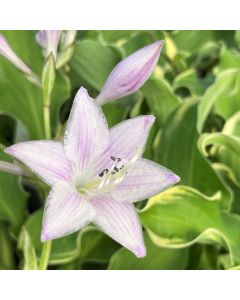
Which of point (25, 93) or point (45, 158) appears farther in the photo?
point (25, 93)

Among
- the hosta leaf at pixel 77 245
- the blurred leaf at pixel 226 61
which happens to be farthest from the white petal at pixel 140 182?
the blurred leaf at pixel 226 61

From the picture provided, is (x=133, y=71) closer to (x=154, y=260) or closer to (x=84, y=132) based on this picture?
(x=84, y=132)

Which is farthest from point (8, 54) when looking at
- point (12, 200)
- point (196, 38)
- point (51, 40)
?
point (196, 38)

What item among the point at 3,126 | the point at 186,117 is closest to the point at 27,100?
the point at 3,126

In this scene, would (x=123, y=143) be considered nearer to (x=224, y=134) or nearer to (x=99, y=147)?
(x=99, y=147)

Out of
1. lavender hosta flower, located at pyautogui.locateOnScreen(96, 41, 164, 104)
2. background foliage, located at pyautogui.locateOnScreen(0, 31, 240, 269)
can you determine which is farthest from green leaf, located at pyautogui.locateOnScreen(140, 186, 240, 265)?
lavender hosta flower, located at pyautogui.locateOnScreen(96, 41, 164, 104)

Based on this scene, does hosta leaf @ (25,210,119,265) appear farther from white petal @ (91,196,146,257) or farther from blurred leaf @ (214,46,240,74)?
blurred leaf @ (214,46,240,74)
